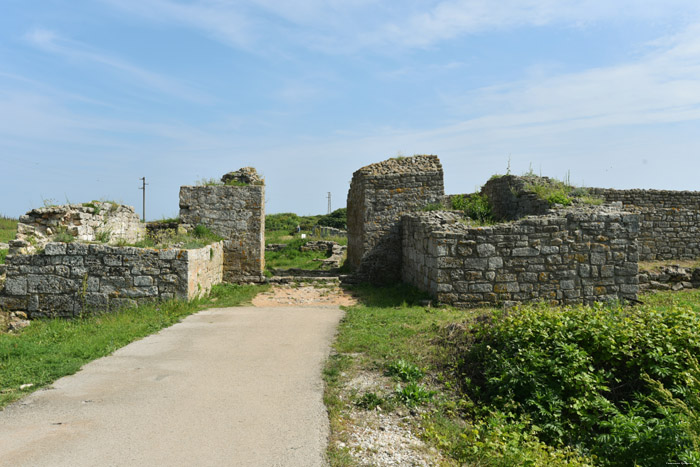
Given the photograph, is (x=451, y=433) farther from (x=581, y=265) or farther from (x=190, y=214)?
(x=190, y=214)

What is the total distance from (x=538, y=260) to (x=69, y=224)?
10.1 m

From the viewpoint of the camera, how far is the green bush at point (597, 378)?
4.28m

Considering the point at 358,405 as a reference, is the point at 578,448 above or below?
below

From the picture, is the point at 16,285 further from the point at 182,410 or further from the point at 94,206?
the point at 182,410

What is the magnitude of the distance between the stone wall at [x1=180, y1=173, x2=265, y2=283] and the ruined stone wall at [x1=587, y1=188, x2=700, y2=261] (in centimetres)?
1256

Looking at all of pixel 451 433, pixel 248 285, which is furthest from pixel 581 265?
pixel 248 285

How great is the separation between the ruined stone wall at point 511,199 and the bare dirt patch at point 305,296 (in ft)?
17.5

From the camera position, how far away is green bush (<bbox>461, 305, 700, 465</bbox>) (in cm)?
428

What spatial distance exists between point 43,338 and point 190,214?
6.03 m

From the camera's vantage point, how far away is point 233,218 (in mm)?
12867

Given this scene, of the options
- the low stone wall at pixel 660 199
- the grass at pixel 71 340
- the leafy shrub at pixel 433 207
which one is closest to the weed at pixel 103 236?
the grass at pixel 71 340

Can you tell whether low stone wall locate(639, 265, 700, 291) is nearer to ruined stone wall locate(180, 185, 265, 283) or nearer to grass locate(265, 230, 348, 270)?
grass locate(265, 230, 348, 270)

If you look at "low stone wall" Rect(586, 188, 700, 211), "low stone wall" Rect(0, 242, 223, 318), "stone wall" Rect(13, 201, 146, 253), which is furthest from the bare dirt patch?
"low stone wall" Rect(586, 188, 700, 211)

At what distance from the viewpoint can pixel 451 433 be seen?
431cm
